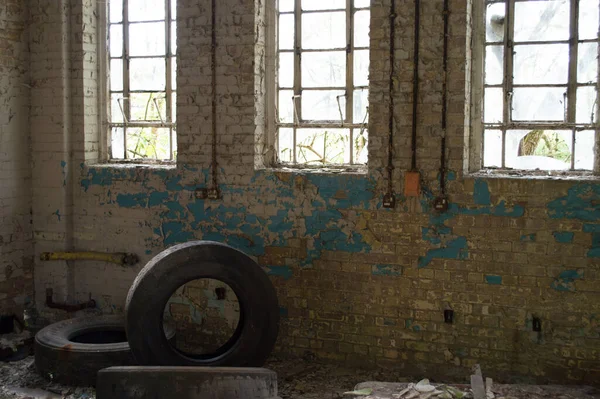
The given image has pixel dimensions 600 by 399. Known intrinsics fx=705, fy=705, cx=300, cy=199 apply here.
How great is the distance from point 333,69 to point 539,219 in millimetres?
1941

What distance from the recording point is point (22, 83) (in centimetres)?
621

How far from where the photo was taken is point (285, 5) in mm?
5648

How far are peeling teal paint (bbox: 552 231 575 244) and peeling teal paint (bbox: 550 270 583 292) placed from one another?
21 cm

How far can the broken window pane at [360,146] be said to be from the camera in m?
5.48

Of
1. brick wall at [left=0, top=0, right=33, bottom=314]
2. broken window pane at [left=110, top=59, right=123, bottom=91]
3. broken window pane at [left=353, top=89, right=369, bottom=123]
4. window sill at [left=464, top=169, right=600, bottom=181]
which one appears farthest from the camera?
broken window pane at [left=110, top=59, right=123, bottom=91]

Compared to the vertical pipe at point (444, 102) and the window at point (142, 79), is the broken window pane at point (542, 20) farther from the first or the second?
the window at point (142, 79)

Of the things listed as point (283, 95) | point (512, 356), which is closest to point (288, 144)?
point (283, 95)

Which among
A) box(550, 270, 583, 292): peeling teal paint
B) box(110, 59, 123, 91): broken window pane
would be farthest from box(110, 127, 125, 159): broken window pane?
box(550, 270, 583, 292): peeling teal paint

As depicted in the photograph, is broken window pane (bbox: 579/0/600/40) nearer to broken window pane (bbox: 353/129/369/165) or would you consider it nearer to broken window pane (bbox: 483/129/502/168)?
broken window pane (bbox: 483/129/502/168)

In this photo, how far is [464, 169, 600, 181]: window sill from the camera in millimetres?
4777

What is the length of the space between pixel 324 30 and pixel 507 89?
149 cm

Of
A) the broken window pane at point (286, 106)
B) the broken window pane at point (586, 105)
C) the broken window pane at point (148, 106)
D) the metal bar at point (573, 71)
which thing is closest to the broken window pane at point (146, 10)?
the broken window pane at point (148, 106)

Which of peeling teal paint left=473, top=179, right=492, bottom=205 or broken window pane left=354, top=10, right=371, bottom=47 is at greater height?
broken window pane left=354, top=10, right=371, bottom=47

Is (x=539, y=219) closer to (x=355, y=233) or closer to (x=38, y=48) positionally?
(x=355, y=233)
